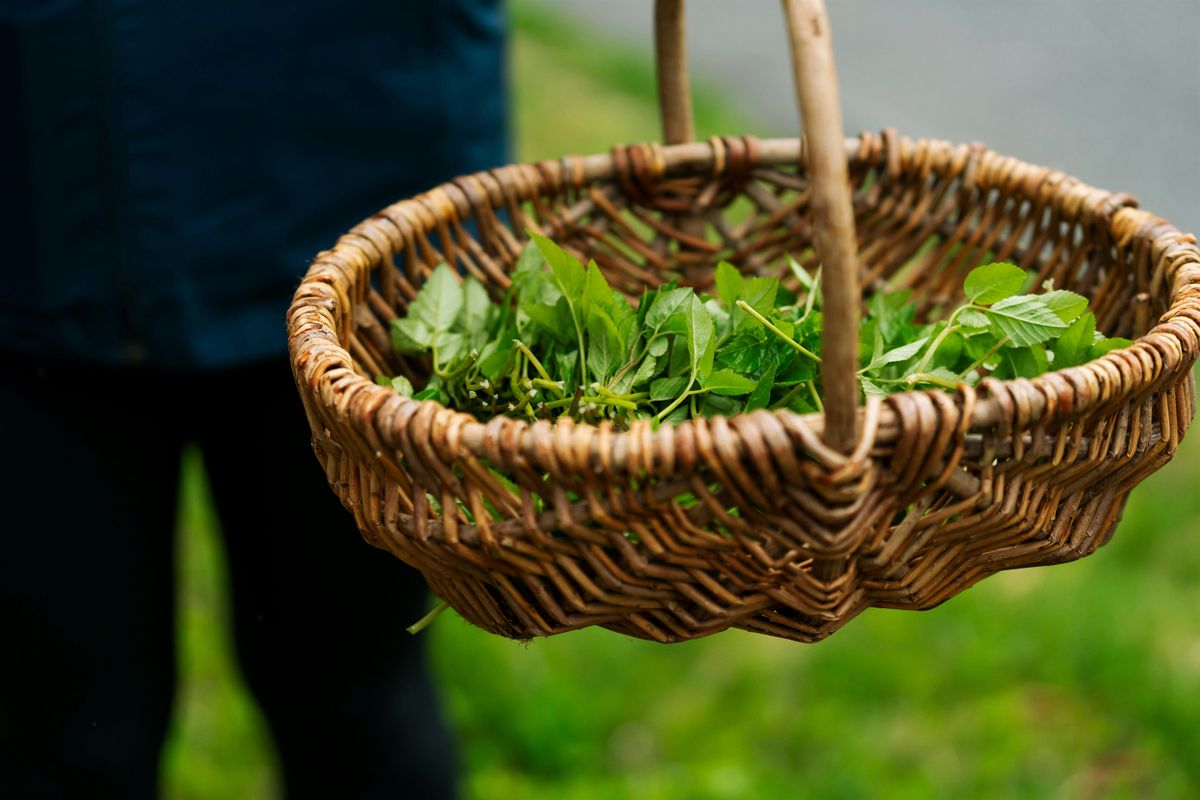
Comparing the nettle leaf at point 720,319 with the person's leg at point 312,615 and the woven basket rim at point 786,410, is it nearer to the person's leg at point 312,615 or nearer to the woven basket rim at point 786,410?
the woven basket rim at point 786,410

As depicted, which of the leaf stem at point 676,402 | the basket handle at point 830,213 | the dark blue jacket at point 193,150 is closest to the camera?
the basket handle at point 830,213

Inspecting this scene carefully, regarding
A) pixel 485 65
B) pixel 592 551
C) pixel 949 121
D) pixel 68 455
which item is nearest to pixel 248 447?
pixel 68 455

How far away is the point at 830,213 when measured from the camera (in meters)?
0.62

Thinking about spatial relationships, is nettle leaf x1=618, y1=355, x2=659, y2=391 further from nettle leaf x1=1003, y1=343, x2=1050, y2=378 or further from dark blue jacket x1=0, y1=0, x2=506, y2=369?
dark blue jacket x1=0, y1=0, x2=506, y2=369

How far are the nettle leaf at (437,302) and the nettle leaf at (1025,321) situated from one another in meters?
0.35

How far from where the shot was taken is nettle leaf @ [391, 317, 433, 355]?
85 centimetres

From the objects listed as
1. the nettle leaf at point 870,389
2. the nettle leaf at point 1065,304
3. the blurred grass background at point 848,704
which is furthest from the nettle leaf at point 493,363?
the blurred grass background at point 848,704

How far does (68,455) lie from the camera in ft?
3.35

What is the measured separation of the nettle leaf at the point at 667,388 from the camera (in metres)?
0.76

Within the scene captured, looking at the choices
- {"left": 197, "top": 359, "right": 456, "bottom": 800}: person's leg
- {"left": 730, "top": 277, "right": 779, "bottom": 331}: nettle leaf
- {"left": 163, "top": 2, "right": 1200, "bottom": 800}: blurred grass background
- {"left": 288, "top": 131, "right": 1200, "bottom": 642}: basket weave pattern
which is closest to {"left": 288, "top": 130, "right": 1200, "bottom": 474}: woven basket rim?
{"left": 288, "top": 131, "right": 1200, "bottom": 642}: basket weave pattern

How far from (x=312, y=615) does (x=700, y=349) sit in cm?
53

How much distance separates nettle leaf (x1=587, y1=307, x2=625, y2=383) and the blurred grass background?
82 cm

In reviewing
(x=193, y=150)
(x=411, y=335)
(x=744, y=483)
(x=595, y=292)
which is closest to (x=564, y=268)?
(x=595, y=292)

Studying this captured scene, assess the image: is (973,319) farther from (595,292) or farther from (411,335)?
(411,335)
